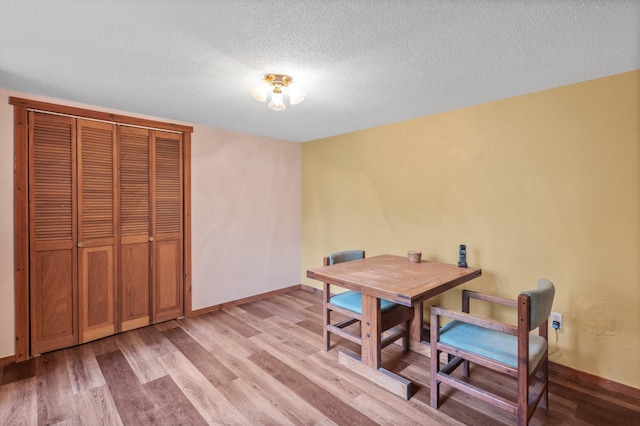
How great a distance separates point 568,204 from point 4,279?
14.6 ft

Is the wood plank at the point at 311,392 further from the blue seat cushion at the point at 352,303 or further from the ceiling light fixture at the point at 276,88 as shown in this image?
the ceiling light fixture at the point at 276,88

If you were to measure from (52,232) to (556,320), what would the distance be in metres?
4.24

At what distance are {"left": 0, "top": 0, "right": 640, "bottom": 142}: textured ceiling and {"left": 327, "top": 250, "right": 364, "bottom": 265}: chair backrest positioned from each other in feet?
4.75

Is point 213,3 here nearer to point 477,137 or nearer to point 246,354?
point 477,137

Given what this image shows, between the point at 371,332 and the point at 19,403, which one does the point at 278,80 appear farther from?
the point at 19,403

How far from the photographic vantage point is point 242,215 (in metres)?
3.83

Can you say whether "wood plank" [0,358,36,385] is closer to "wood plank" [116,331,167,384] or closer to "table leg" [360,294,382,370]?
"wood plank" [116,331,167,384]

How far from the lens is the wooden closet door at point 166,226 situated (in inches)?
123

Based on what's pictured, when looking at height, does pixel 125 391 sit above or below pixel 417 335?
below

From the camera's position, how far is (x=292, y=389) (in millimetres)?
2090

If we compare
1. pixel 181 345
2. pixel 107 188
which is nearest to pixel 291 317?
pixel 181 345

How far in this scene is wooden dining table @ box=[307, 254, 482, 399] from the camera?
1954 millimetres

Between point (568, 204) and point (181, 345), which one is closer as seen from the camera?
point (568, 204)

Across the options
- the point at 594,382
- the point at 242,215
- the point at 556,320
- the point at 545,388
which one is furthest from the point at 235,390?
the point at 594,382
